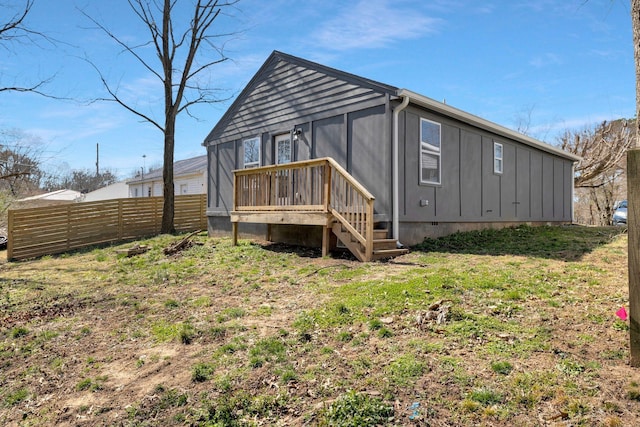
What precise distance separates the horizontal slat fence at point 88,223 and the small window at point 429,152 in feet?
32.4

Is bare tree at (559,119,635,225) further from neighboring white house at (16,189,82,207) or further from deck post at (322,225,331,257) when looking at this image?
neighboring white house at (16,189,82,207)

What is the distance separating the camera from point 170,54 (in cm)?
1449

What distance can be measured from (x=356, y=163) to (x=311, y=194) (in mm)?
1259

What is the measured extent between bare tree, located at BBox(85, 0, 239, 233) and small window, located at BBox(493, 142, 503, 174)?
410 inches

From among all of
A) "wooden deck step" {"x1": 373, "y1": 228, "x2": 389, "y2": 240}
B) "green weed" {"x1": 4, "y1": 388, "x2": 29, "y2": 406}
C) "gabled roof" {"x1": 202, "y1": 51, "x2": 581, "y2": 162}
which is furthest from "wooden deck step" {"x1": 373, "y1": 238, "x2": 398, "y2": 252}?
"green weed" {"x1": 4, "y1": 388, "x2": 29, "y2": 406}

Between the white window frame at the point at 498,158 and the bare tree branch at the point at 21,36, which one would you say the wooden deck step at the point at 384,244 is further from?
the bare tree branch at the point at 21,36

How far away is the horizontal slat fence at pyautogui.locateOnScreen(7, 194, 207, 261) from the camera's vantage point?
37.4 feet

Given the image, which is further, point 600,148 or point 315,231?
point 600,148

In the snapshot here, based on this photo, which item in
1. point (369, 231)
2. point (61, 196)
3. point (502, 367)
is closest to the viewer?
point (502, 367)

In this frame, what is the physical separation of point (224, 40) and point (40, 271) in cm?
1052

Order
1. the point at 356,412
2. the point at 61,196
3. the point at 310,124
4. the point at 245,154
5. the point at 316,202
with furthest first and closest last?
the point at 61,196
the point at 245,154
the point at 310,124
the point at 316,202
the point at 356,412

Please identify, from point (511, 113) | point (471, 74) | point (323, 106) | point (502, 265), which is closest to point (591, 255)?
point (502, 265)

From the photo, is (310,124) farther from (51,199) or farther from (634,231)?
(51,199)

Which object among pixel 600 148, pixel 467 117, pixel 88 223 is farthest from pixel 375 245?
pixel 600 148
